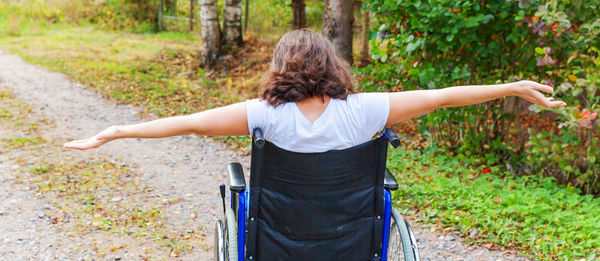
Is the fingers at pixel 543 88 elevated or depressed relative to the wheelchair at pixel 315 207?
elevated

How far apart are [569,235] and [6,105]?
751 cm

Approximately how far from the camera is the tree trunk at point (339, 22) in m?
7.26

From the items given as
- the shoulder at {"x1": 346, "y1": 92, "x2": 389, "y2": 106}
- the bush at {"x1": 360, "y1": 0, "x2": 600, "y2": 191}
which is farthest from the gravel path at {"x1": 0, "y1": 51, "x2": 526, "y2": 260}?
the shoulder at {"x1": 346, "y1": 92, "x2": 389, "y2": 106}

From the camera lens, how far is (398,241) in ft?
8.77

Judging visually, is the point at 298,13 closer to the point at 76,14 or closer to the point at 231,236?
the point at 231,236

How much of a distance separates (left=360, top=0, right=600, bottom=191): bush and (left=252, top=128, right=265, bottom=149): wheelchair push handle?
3122mm

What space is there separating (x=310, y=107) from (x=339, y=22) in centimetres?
528

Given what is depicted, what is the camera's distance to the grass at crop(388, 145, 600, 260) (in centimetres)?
375

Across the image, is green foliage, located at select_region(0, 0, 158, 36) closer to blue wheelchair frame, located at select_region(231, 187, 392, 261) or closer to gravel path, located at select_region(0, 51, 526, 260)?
gravel path, located at select_region(0, 51, 526, 260)

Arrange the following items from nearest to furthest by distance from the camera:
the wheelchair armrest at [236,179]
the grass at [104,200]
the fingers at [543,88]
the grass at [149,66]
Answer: the fingers at [543,88] < the wheelchair armrest at [236,179] < the grass at [104,200] < the grass at [149,66]

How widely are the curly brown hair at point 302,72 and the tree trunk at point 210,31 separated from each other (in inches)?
325

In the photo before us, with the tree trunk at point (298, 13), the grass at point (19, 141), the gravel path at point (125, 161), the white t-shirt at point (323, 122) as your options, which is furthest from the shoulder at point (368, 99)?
the tree trunk at point (298, 13)

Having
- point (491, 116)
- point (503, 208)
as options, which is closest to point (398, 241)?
point (503, 208)

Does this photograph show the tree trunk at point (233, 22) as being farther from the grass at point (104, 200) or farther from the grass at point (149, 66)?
the grass at point (104, 200)
